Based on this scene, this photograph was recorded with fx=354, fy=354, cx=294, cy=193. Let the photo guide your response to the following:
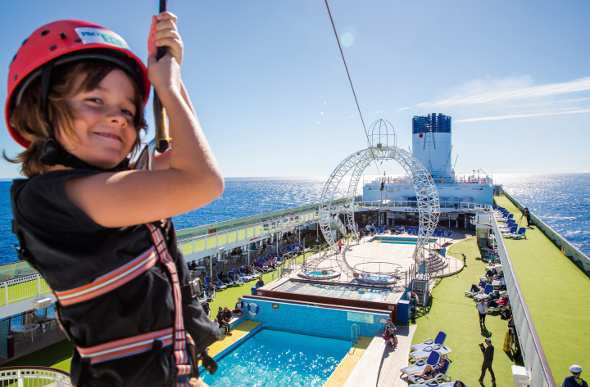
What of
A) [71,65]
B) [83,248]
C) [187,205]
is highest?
[71,65]

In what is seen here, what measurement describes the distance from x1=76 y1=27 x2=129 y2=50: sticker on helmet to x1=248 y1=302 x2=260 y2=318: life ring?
49.7 feet

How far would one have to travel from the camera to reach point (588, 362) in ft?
21.6

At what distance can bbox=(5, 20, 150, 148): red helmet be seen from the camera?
1.04m

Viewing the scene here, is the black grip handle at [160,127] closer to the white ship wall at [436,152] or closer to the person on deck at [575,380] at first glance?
the person on deck at [575,380]

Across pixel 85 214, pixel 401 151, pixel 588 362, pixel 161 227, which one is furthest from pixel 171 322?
pixel 401 151

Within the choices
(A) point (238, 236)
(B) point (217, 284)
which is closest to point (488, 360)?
(B) point (217, 284)

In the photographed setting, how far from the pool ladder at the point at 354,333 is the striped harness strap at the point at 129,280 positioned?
14.0 metres

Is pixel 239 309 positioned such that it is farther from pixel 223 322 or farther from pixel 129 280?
pixel 129 280

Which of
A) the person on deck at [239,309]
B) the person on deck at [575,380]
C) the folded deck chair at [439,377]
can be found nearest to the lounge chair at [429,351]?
the folded deck chair at [439,377]

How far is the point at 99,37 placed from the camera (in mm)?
1115

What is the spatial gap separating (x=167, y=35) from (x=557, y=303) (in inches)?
443

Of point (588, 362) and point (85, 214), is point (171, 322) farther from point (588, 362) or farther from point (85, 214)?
point (588, 362)

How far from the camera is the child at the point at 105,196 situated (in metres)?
0.91

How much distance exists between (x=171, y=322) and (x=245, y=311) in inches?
607
